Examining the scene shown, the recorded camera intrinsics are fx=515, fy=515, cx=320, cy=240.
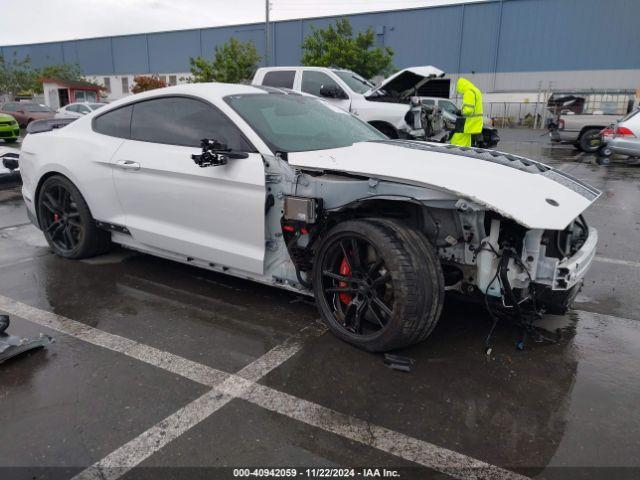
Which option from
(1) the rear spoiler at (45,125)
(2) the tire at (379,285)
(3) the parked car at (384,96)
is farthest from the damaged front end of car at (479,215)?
(3) the parked car at (384,96)

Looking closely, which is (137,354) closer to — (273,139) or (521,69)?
(273,139)

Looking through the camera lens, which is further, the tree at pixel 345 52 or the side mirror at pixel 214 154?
the tree at pixel 345 52

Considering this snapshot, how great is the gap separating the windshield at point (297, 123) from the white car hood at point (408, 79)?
524 centimetres

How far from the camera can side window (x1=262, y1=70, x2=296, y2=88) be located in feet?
35.1

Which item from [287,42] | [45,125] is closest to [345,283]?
[45,125]

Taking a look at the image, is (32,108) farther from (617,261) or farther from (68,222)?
(617,261)

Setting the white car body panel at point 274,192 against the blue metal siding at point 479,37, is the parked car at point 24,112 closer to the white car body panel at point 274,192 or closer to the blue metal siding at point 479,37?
the white car body panel at point 274,192

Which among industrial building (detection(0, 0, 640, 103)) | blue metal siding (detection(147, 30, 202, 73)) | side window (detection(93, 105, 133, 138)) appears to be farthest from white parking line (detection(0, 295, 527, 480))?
blue metal siding (detection(147, 30, 202, 73))

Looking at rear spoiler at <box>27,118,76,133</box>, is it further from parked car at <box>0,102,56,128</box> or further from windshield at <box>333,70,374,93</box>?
parked car at <box>0,102,56,128</box>

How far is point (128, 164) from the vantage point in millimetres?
4168

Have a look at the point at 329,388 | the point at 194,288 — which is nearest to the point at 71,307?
the point at 194,288

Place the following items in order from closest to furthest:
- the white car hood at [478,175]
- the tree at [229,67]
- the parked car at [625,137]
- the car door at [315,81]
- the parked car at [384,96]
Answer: the white car hood at [478,175], the parked car at [384,96], the car door at [315,81], the parked car at [625,137], the tree at [229,67]

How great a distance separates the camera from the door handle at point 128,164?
4.11m

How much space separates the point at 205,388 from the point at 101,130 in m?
2.82
